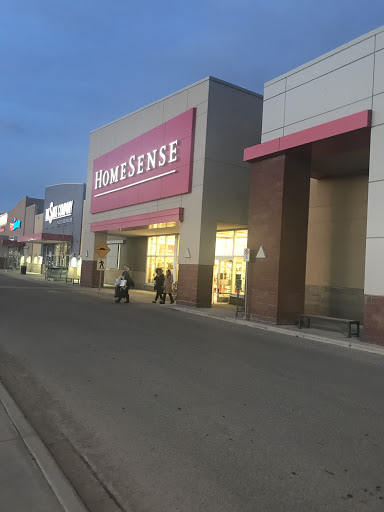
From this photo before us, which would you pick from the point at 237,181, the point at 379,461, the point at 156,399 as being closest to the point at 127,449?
the point at 156,399

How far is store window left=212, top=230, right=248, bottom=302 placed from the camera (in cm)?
2164

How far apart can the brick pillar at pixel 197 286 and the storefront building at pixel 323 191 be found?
387 centimetres

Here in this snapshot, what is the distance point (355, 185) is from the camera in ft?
51.4

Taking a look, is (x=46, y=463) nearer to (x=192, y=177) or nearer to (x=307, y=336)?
(x=307, y=336)

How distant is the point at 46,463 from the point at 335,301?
14260 mm

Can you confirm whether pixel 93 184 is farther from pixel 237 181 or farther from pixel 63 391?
pixel 63 391

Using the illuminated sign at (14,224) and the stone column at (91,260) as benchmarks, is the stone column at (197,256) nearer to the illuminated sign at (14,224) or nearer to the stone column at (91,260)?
the stone column at (91,260)

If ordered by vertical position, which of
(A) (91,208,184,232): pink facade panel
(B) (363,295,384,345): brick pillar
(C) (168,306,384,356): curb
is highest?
(A) (91,208,184,232): pink facade panel

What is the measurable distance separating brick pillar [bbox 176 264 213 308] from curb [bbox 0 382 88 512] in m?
13.4

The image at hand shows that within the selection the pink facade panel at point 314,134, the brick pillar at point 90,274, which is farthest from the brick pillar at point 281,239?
the brick pillar at point 90,274

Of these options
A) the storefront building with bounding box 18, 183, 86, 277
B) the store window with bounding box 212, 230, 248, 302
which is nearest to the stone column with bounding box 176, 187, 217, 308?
the store window with bounding box 212, 230, 248, 302

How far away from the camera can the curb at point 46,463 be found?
2939 millimetres

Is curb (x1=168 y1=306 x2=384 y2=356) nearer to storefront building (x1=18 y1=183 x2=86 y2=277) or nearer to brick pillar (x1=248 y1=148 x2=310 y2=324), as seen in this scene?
brick pillar (x1=248 y1=148 x2=310 y2=324)

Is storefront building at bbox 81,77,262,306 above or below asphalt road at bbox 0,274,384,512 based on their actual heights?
above
